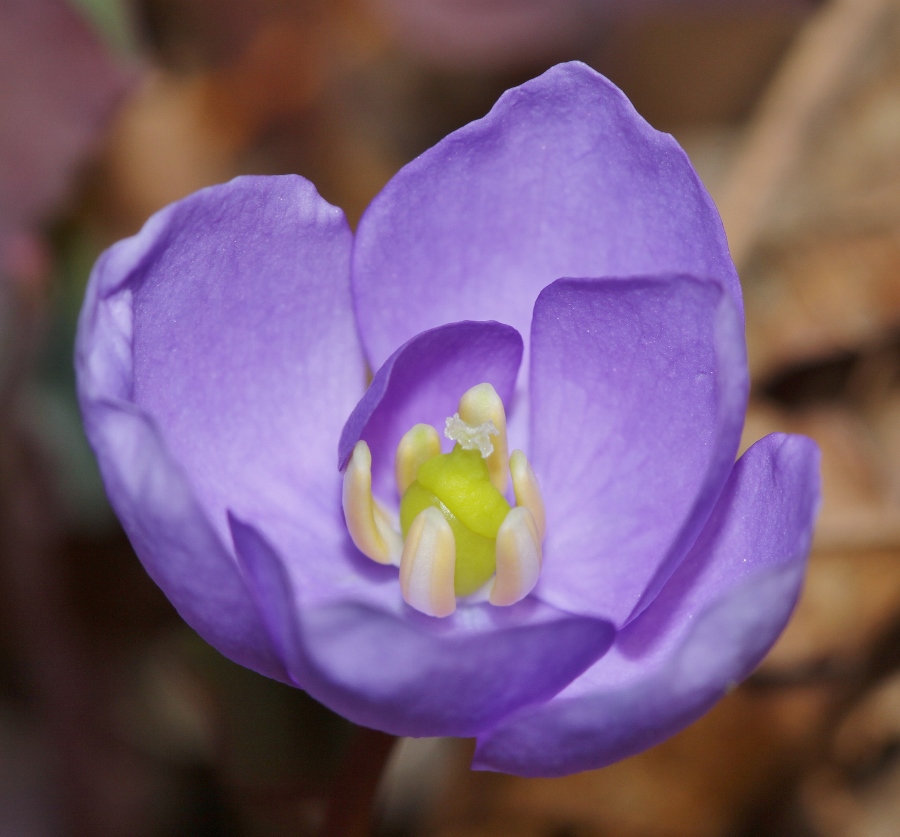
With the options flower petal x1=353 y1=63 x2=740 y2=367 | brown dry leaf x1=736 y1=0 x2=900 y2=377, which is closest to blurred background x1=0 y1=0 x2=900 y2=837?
brown dry leaf x1=736 y1=0 x2=900 y2=377

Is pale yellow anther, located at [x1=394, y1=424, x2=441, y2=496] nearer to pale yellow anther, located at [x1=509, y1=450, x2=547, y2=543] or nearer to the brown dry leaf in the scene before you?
pale yellow anther, located at [x1=509, y1=450, x2=547, y2=543]

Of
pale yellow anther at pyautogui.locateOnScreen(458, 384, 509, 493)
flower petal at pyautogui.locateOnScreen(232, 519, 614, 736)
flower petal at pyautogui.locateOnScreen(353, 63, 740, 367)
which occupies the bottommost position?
flower petal at pyautogui.locateOnScreen(232, 519, 614, 736)

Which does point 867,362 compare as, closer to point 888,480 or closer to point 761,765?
point 888,480

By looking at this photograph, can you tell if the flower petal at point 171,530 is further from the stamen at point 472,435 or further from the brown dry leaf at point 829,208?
the brown dry leaf at point 829,208

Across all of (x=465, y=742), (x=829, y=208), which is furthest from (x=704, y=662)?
(x=829, y=208)

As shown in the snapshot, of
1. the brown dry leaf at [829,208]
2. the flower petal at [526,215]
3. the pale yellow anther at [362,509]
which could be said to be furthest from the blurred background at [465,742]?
the flower petal at [526,215]

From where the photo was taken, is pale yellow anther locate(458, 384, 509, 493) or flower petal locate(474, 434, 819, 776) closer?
flower petal locate(474, 434, 819, 776)

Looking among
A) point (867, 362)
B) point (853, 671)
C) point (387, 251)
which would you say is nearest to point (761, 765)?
point (853, 671)

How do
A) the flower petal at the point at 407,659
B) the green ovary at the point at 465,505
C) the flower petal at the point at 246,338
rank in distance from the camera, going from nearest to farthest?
the flower petal at the point at 407,659 < the flower petal at the point at 246,338 < the green ovary at the point at 465,505
